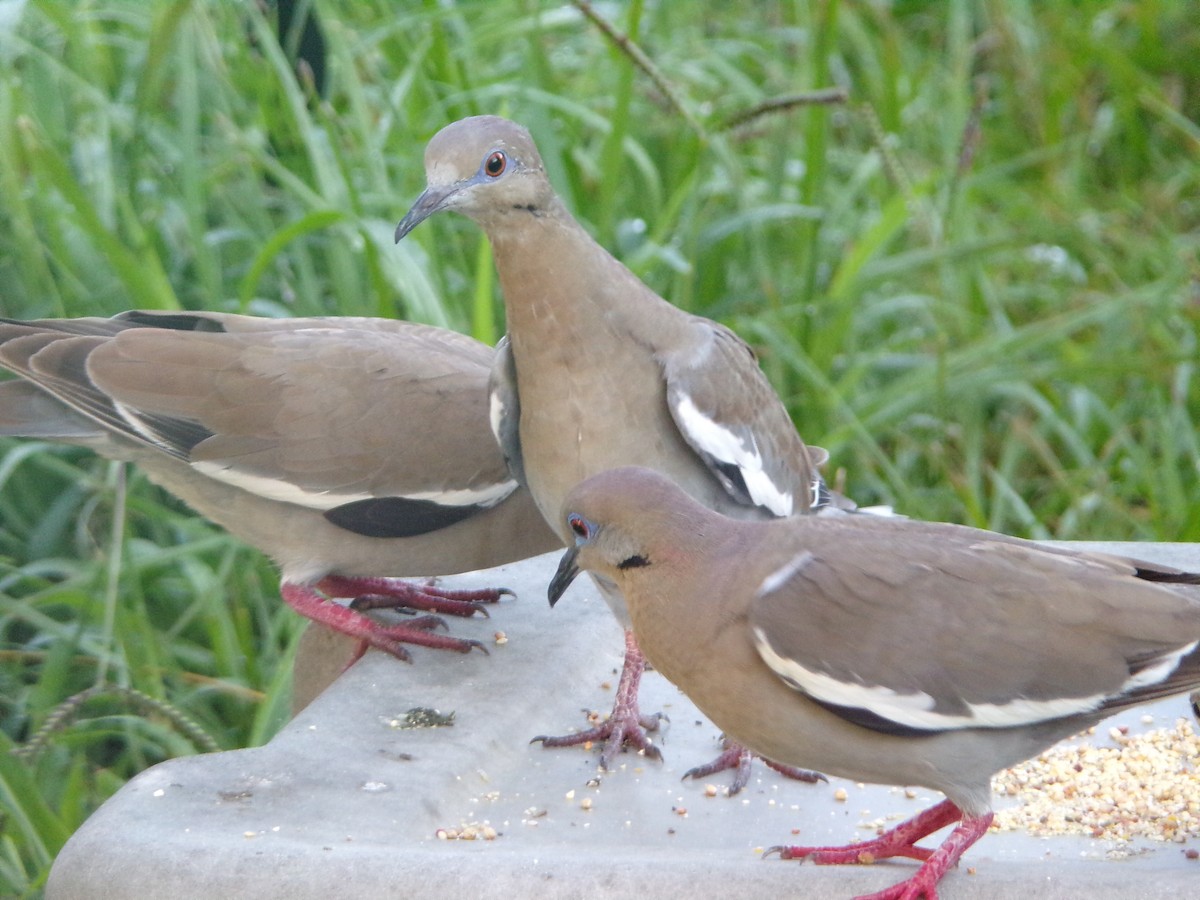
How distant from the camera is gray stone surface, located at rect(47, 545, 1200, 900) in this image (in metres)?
1.81

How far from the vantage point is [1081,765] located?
2447mm

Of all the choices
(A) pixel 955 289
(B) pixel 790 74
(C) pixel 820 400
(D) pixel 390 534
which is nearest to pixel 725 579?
(D) pixel 390 534

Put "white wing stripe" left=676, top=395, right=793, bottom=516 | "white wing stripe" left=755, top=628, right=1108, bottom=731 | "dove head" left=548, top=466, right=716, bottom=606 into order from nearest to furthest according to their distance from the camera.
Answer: "white wing stripe" left=755, top=628, right=1108, bottom=731
"dove head" left=548, top=466, right=716, bottom=606
"white wing stripe" left=676, top=395, right=793, bottom=516

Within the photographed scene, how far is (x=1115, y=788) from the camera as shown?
2.33m

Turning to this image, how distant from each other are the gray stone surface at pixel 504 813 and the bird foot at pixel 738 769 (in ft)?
0.06

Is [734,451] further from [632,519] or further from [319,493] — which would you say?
[319,493]

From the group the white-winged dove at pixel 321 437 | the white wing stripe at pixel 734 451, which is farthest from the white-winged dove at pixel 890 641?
the white-winged dove at pixel 321 437

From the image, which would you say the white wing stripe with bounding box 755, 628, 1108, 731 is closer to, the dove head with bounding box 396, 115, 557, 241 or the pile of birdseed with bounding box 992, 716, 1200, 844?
the pile of birdseed with bounding box 992, 716, 1200, 844

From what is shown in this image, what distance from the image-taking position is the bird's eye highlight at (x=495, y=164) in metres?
2.50

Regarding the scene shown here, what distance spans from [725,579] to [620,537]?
15 cm

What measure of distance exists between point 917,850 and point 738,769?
1.29 feet

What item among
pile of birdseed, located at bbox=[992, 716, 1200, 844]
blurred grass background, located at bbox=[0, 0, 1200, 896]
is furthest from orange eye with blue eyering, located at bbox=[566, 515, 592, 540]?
blurred grass background, located at bbox=[0, 0, 1200, 896]

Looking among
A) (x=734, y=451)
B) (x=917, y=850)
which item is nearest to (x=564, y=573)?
(x=734, y=451)

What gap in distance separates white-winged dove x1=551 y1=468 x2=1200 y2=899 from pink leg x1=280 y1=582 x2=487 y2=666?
680 millimetres
